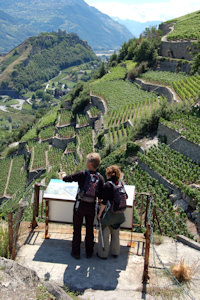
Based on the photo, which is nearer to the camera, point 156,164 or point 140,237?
point 140,237

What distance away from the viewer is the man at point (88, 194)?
5.68m

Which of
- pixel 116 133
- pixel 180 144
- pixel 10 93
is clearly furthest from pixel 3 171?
pixel 10 93

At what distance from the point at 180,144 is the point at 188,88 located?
38.5ft

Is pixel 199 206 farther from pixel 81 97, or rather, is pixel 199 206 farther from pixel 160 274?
pixel 81 97

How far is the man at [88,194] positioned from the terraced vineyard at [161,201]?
2.89 metres

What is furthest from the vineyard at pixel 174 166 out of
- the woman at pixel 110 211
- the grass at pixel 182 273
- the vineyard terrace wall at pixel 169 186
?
the woman at pixel 110 211

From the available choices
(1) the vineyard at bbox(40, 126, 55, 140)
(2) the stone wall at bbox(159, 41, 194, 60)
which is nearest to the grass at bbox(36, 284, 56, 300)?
(2) the stone wall at bbox(159, 41, 194, 60)

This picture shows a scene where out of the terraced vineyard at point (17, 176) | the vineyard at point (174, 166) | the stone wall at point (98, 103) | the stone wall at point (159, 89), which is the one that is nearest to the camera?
the vineyard at point (174, 166)

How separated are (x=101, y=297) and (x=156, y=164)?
10735mm

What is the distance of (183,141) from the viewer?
16.0 meters

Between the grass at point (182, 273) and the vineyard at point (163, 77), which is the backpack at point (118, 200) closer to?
the grass at point (182, 273)

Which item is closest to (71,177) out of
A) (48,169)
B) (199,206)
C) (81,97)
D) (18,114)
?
(199,206)

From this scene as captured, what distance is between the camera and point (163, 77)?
111 ft

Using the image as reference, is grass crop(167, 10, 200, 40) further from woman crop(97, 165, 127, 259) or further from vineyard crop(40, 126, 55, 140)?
woman crop(97, 165, 127, 259)
